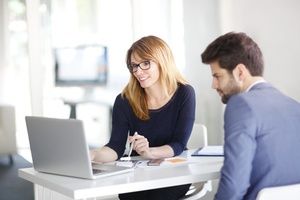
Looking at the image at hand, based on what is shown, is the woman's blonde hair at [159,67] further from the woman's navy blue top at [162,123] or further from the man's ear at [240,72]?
the man's ear at [240,72]

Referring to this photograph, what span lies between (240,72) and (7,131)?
2.23m

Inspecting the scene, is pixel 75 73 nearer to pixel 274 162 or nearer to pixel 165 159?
pixel 165 159

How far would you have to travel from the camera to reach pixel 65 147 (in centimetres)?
169

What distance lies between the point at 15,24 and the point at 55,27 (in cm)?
31

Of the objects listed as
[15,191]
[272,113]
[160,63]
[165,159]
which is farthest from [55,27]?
[272,113]

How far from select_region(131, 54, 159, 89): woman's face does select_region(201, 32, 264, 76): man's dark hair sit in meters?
0.63

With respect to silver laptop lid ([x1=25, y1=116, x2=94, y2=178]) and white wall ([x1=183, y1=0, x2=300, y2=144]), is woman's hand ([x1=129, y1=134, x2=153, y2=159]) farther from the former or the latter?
white wall ([x1=183, y1=0, x2=300, y2=144])

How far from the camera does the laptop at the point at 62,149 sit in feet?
5.36

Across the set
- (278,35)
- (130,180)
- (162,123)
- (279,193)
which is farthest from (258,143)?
(278,35)

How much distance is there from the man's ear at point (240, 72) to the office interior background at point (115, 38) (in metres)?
1.33

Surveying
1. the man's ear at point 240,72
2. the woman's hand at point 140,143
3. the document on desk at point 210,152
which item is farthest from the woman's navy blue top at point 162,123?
the man's ear at point 240,72

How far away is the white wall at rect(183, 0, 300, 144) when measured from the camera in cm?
297

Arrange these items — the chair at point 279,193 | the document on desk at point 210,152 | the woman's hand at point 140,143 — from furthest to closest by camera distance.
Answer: the document on desk at point 210,152 → the woman's hand at point 140,143 → the chair at point 279,193

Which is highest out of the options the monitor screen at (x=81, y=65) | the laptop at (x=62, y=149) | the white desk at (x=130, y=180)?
the monitor screen at (x=81, y=65)
